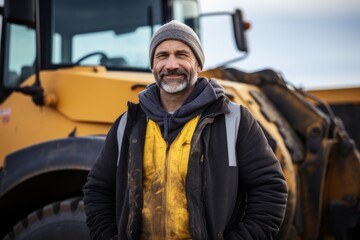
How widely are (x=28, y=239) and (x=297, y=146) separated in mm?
2018

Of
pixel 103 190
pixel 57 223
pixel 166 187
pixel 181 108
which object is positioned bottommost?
pixel 57 223

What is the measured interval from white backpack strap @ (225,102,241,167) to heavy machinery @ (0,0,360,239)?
128 cm

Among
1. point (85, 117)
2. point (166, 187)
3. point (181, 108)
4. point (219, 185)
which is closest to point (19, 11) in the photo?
point (85, 117)

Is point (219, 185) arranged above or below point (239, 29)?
below

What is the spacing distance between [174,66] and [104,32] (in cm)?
209

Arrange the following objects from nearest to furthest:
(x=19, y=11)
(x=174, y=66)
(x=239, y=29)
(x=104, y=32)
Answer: (x=174, y=66)
(x=19, y=11)
(x=104, y=32)
(x=239, y=29)

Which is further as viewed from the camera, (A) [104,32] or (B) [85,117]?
(A) [104,32]

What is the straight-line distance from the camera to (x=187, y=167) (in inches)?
91.2

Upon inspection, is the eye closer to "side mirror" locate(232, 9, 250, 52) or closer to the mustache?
the mustache

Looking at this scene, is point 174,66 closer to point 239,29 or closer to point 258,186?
point 258,186

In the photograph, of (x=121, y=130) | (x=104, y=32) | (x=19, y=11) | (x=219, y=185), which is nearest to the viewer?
(x=219, y=185)

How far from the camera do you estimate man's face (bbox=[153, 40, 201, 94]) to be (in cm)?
242

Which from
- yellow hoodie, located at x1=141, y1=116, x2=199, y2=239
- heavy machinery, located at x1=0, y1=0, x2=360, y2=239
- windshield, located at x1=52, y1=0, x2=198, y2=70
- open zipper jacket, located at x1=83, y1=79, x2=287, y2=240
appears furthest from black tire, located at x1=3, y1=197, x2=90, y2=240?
windshield, located at x1=52, y1=0, x2=198, y2=70

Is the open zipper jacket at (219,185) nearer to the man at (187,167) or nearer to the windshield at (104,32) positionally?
the man at (187,167)
